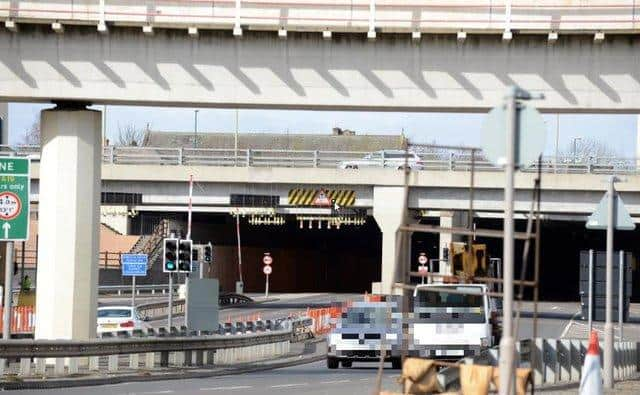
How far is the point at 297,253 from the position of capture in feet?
340

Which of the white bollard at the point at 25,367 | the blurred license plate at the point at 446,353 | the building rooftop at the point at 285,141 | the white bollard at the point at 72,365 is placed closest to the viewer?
the white bollard at the point at 25,367

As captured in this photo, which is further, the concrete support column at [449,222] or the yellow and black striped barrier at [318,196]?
the concrete support column at [449,222]

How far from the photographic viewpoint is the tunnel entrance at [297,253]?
3647 inches

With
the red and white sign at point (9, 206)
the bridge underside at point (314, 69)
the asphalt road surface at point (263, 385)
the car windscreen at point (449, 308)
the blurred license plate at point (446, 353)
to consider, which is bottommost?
the asphalt road surface at point (263, 385)

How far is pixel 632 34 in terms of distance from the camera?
1174 inches

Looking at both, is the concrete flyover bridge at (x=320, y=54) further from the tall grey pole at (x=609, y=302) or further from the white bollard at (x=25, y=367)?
the tall grey pole at (x=609, y=302)

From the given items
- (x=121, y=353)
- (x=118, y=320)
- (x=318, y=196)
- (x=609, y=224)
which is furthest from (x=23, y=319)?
(x=609, y=224)

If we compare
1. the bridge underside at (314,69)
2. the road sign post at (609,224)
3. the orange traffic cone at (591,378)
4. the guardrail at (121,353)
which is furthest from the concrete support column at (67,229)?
the orange traffic cone at (591,378)

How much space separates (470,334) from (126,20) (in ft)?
29.5

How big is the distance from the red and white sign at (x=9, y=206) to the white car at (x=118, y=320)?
16688 mm

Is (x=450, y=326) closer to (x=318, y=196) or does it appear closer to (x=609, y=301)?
(x=609, y=301)

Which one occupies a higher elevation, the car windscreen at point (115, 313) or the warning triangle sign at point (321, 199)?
the warning triangle sign at point (321, 199)

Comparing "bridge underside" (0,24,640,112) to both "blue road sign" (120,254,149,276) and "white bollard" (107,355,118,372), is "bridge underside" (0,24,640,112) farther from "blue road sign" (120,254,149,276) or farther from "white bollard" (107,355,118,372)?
"blue road sign" (120,254,149,276)

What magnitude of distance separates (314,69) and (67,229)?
5.88 m
